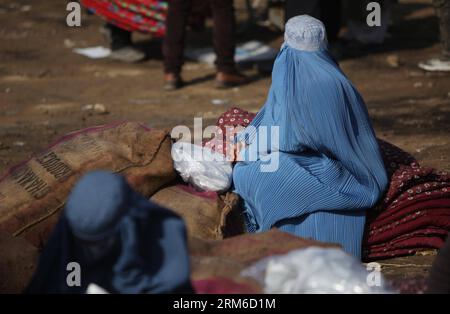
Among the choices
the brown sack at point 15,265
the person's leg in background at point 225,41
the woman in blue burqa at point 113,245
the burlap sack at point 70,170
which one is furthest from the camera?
the person's leg in background at point 225,41

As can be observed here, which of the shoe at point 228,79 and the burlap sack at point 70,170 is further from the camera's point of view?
the shoe at point 228,79

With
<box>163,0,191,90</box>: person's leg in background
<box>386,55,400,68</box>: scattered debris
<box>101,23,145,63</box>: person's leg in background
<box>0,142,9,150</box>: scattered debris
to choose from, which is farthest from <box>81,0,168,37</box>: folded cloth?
<box>0,142,9,150</box>: scattered debris

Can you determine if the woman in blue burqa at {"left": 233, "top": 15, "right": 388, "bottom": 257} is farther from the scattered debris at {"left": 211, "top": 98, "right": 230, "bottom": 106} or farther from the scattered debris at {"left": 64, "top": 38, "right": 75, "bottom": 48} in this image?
the scattered debris at {"left": 64, "top": 38, "right": 75, "bottom": 48}

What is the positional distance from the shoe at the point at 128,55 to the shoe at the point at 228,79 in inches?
45.0

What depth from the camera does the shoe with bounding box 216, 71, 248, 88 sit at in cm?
772

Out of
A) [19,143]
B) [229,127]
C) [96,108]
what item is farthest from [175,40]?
[229,127]

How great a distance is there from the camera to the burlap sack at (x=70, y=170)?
4344mm

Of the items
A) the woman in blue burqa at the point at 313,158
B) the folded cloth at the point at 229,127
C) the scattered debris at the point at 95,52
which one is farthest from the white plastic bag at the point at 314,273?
the scattered debris at the point at 95,52

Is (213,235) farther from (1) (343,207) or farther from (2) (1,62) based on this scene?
(2) (1,62)

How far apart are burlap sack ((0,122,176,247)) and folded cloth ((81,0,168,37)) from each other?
3.44 m

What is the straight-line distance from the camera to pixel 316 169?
4.66 meters

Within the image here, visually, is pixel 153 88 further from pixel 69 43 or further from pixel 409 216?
pixel 409 216

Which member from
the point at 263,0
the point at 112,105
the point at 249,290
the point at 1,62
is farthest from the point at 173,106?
the point at 249,290
